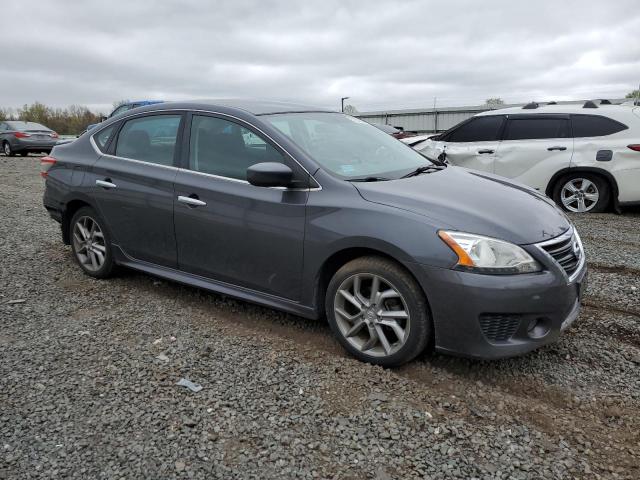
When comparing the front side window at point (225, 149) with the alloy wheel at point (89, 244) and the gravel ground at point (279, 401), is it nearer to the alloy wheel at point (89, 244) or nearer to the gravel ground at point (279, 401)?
the gravel ground at point (279, 401)

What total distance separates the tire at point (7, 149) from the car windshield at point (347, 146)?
64.4 ft

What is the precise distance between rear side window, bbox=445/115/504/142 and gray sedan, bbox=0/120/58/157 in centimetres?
1620

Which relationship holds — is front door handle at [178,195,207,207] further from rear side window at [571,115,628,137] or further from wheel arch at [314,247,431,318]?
rear side window at [571,115,628,137]

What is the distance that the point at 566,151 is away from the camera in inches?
315

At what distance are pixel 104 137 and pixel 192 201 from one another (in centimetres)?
151

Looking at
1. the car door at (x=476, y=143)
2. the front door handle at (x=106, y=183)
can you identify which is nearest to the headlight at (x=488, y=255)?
the front door handle at (x=106, y=183)

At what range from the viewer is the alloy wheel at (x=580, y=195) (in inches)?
315

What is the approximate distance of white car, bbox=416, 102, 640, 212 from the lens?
7.73 m

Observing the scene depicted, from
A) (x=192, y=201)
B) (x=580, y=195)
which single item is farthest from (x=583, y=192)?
(x=192, y=201)

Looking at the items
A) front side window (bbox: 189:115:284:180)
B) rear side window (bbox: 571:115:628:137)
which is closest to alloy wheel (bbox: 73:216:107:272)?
front side window (bbox: 189:115:284:180)

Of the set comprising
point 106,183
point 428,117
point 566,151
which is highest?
point 428,117

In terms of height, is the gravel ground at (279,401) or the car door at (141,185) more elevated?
the car door at (141,185)

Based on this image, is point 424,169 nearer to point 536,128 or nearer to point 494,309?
point 494,309

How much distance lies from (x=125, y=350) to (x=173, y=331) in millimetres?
399
